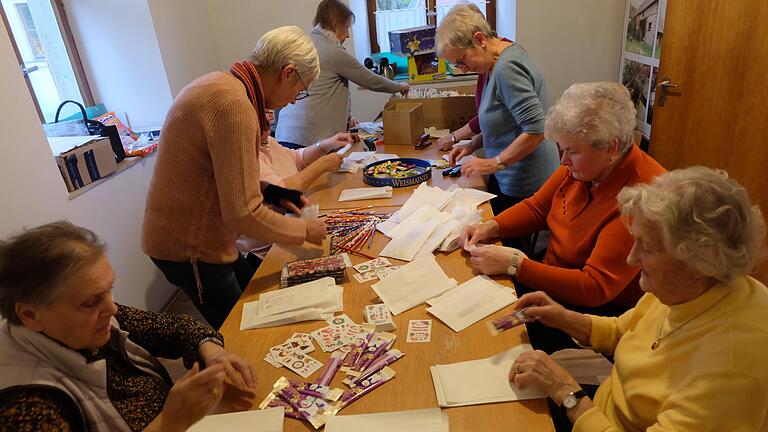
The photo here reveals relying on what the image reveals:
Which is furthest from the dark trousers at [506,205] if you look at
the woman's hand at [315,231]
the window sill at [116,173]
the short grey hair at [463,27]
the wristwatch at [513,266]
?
the window sill at [116,173]

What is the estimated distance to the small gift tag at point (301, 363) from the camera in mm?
1180

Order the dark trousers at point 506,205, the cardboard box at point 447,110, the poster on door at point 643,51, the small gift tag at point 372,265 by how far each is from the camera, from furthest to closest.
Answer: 1. the poster on door at point 643,51
2. the cardboard box at point 447,110
3. the dark trousers at point 506,205
4. the small gift tag at point 372,265

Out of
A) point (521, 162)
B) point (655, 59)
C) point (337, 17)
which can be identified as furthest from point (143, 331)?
point (655, 59)

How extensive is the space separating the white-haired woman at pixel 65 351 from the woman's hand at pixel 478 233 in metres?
0.90

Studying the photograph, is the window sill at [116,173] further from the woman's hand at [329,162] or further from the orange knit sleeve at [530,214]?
the orange knit sleeve at [530,214]

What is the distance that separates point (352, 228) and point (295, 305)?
1.94ft

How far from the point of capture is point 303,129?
3037 mm

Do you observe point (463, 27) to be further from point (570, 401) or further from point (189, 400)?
point (189, 400)

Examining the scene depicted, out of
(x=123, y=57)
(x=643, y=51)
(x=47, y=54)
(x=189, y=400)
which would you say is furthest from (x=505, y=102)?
(x=47, y=54)

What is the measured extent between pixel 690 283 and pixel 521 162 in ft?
4.62

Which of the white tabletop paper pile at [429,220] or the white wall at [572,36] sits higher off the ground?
the white wall at [572,36]

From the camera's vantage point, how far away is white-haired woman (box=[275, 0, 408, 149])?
3025 mm

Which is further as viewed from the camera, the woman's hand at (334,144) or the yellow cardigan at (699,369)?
the woman's hand at (334,144)

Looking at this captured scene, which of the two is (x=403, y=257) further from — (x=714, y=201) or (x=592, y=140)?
(x=714, y=201)
